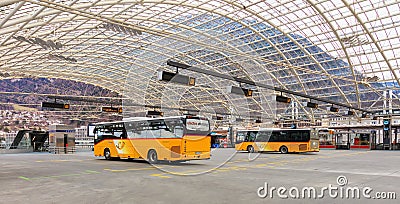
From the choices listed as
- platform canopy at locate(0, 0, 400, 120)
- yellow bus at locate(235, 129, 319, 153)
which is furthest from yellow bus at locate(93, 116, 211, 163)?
yellow bus at locate(235, 129, 319, 153)

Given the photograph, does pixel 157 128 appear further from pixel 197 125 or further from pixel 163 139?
pixel 197 125

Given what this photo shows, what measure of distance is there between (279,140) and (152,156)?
19.6 m

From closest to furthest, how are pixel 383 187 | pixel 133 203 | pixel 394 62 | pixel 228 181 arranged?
1. pixel 133 203
2. pixel 383 187
3. pixel 228 181
4. pixel 394 62

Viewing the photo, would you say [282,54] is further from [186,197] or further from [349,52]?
[186,197]

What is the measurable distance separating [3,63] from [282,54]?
36.4 m

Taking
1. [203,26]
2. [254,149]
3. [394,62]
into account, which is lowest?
[254,149]

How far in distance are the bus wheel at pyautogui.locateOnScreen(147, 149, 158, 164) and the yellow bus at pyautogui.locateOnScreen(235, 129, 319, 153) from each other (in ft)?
62.7

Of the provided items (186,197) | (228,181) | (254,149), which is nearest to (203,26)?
(254,149)

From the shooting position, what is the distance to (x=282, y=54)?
1802 inches

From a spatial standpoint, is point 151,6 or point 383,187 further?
point 151,6

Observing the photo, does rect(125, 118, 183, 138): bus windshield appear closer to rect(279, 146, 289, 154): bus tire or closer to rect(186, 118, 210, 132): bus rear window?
rect(186, 118, 210, 132): bus rear window

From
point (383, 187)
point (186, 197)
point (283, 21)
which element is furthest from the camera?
point (283, 21)

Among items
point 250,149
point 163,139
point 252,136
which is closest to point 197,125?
point 163,139

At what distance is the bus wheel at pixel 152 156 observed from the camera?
20.7 metres
